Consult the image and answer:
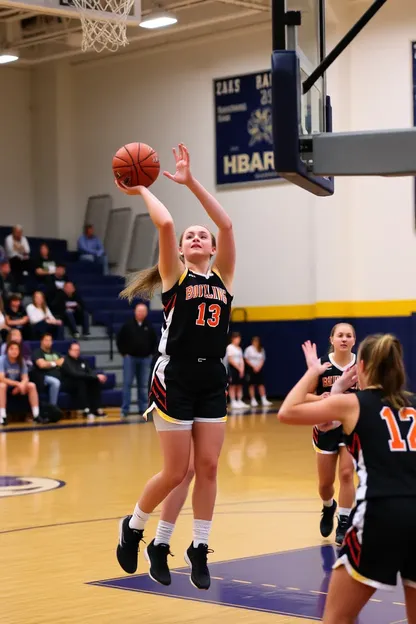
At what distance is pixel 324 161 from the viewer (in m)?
4.80

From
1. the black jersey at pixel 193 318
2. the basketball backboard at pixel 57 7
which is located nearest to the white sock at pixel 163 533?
the black jersey at pixel 193 318

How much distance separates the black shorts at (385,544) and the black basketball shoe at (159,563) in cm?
202

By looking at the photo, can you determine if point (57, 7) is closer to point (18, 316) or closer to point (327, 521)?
point (18, 316)

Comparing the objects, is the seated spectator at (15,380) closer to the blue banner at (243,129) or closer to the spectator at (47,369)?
the spectator at (47,369)

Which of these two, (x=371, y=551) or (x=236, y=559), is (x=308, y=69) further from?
(x=236, y=559)

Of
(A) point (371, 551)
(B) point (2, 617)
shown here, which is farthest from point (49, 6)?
(A) point (371, 551)

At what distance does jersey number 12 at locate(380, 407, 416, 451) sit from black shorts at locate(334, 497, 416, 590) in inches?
7.5

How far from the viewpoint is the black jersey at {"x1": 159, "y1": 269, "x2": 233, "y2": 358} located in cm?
573

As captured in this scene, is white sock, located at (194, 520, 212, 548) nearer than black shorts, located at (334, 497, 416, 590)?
No

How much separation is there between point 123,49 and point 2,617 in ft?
64.5

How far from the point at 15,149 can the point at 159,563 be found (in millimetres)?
20542

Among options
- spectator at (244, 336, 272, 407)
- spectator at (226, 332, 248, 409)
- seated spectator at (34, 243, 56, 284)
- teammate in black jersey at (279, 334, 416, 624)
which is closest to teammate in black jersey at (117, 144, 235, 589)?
teammate in black jersey at (279, 334, 416, 624)

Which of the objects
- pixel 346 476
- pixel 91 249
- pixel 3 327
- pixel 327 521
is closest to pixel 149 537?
pixel 327 521

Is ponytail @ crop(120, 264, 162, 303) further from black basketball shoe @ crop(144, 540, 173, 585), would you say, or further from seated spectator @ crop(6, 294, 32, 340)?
seated spectator @ crop(6, 294, 32, 340)
